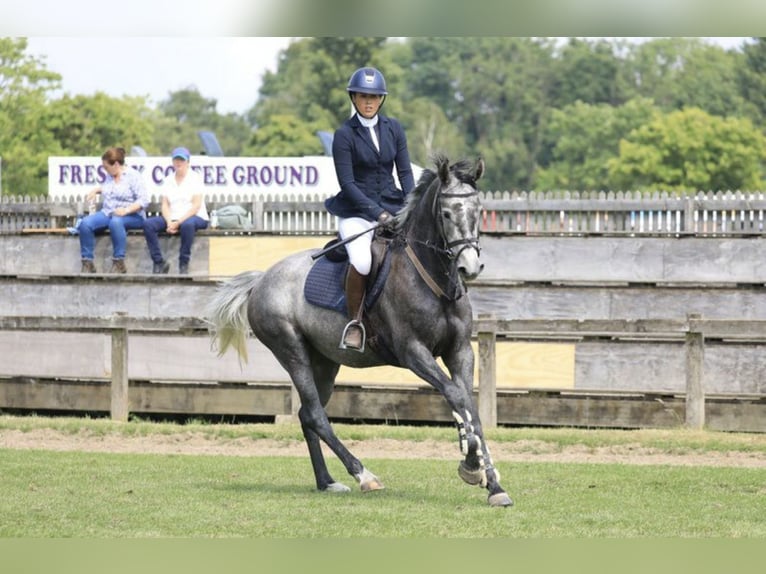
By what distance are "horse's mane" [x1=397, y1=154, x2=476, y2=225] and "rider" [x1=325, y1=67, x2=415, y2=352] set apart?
0.21 m

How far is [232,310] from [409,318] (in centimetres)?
229

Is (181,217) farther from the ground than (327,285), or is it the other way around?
(181,217)

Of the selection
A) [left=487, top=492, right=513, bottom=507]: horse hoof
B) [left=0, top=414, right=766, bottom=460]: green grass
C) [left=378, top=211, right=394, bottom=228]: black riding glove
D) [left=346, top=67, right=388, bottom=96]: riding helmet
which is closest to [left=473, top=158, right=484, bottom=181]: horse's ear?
[left=378, top=211, right=394, bottom=228]: black riding glove

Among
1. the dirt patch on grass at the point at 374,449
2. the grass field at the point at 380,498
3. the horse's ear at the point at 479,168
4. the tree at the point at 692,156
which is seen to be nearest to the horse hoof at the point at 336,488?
the grass field at the point at 380,498

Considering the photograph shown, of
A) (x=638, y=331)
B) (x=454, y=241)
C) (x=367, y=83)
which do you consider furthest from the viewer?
(x=638, y=331)

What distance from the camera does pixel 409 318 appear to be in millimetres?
12742

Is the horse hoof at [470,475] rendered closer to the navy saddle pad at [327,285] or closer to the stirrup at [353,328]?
the stirrup at [353,328]

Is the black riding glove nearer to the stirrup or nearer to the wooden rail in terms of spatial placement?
the stirrup

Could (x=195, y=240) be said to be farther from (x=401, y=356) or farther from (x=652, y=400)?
(x=401, y=356)

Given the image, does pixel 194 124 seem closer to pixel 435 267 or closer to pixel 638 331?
pixel 638 331

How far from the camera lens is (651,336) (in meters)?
20.8

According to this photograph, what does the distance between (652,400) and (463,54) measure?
6171 inches

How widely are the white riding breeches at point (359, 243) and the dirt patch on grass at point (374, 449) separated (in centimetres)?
363

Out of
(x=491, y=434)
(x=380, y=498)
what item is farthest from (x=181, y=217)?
(x=380, y=498)
